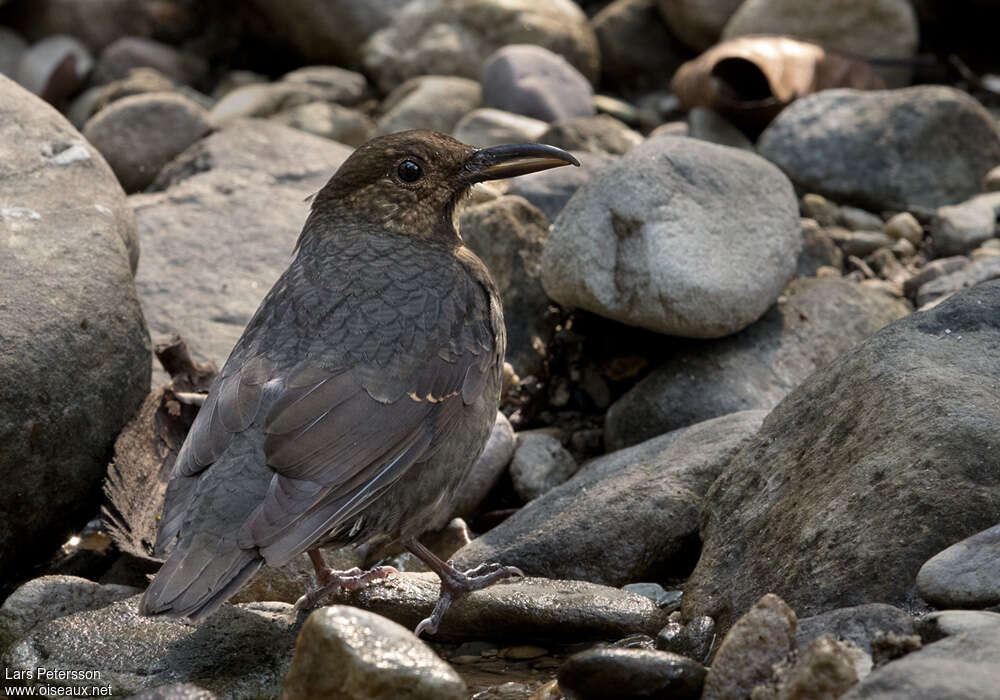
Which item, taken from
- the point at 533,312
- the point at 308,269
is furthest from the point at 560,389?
the point at 308,269

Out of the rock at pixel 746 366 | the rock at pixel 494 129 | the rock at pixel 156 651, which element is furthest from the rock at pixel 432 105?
the rock at pixel 156 651

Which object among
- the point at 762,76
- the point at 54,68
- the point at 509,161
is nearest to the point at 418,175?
the point at 509,161

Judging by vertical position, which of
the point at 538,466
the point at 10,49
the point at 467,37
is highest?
the point at 467,37

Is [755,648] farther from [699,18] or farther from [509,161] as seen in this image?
[699,18]

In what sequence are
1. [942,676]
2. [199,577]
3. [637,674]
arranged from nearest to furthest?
[942,676] < [637,674] < [199,577]

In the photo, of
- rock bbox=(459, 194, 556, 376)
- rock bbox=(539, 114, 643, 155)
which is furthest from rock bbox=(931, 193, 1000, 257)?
rock bbox=(459, 194, 556, 376)

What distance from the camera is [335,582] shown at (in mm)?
4676

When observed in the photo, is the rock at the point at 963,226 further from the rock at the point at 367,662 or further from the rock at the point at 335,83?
the rock at the point at 335,83

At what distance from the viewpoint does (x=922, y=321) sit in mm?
4398

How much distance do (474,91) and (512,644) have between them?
628cm

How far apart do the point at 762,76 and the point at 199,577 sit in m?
6.54

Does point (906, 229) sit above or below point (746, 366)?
below

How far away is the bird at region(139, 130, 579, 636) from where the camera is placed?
3920 millimetres

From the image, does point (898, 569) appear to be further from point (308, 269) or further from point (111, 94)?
point (111, 94)
